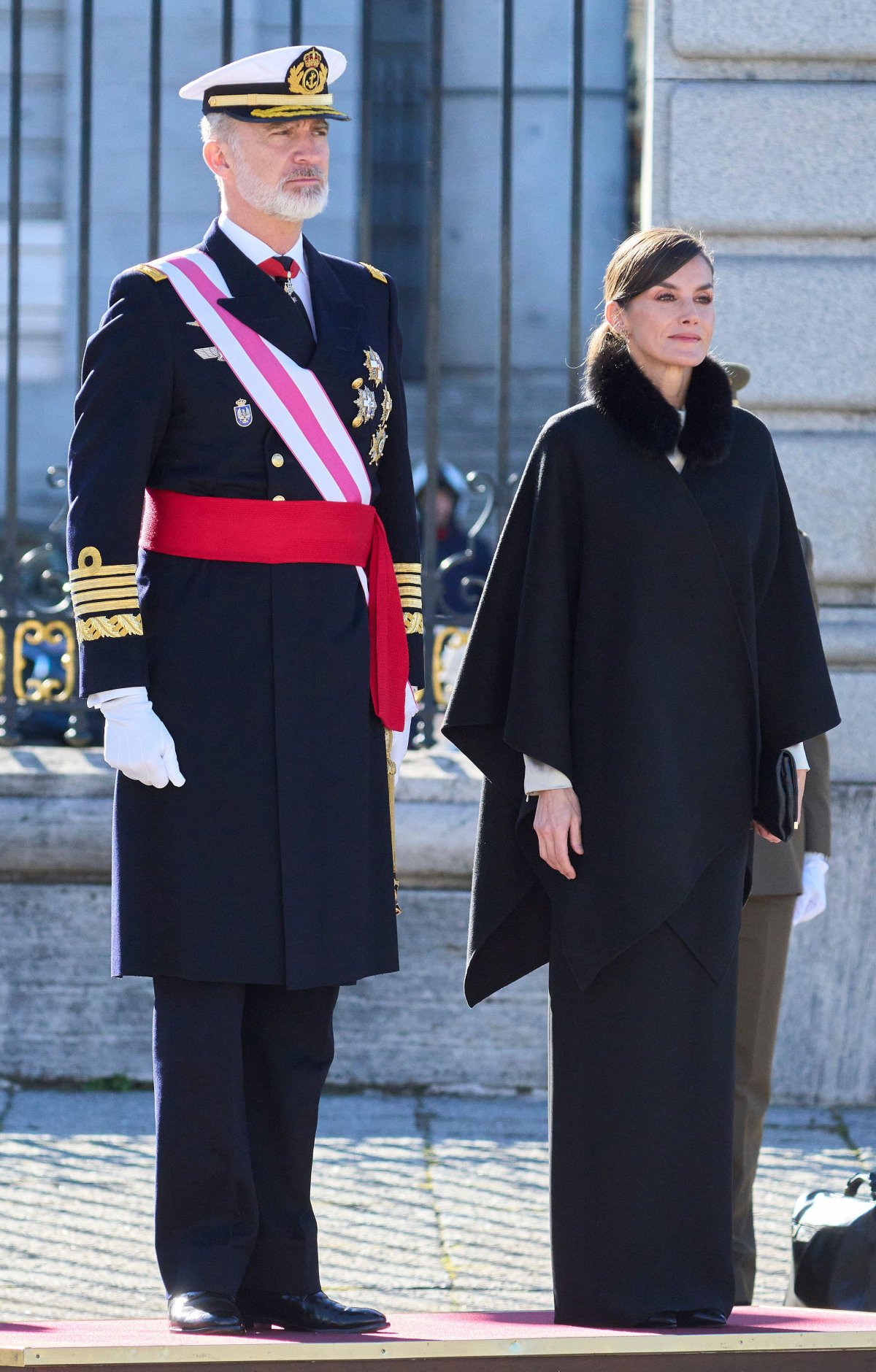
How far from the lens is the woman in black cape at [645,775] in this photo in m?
2.87

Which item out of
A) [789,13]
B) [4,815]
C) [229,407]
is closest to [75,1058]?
[4,815]

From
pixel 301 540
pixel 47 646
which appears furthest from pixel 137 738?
pixel 47 646

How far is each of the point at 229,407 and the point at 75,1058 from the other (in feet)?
9.20

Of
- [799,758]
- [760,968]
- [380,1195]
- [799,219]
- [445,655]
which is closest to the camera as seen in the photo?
[799,758]

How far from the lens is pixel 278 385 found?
9.36 ft

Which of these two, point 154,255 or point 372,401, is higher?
point 154,255

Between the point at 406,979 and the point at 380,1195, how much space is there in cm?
90

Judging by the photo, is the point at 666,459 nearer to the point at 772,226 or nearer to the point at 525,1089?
the point at 772,226

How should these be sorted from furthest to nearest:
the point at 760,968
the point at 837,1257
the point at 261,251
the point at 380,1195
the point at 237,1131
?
the point at 380,1195
the point at 760,968
the point at 837,1257
the point at 261,251
the point at 237,1131

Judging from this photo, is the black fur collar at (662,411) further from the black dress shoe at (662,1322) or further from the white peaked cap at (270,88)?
the black dress shoe at (662,1322)

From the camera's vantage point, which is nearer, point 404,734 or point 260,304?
point 260,304

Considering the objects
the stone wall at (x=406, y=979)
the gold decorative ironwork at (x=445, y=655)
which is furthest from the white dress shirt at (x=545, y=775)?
the gold decorative ironwork at (x=445, y=655)

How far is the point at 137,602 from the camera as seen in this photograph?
2773mm

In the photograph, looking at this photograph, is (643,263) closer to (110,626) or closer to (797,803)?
(797,803)
